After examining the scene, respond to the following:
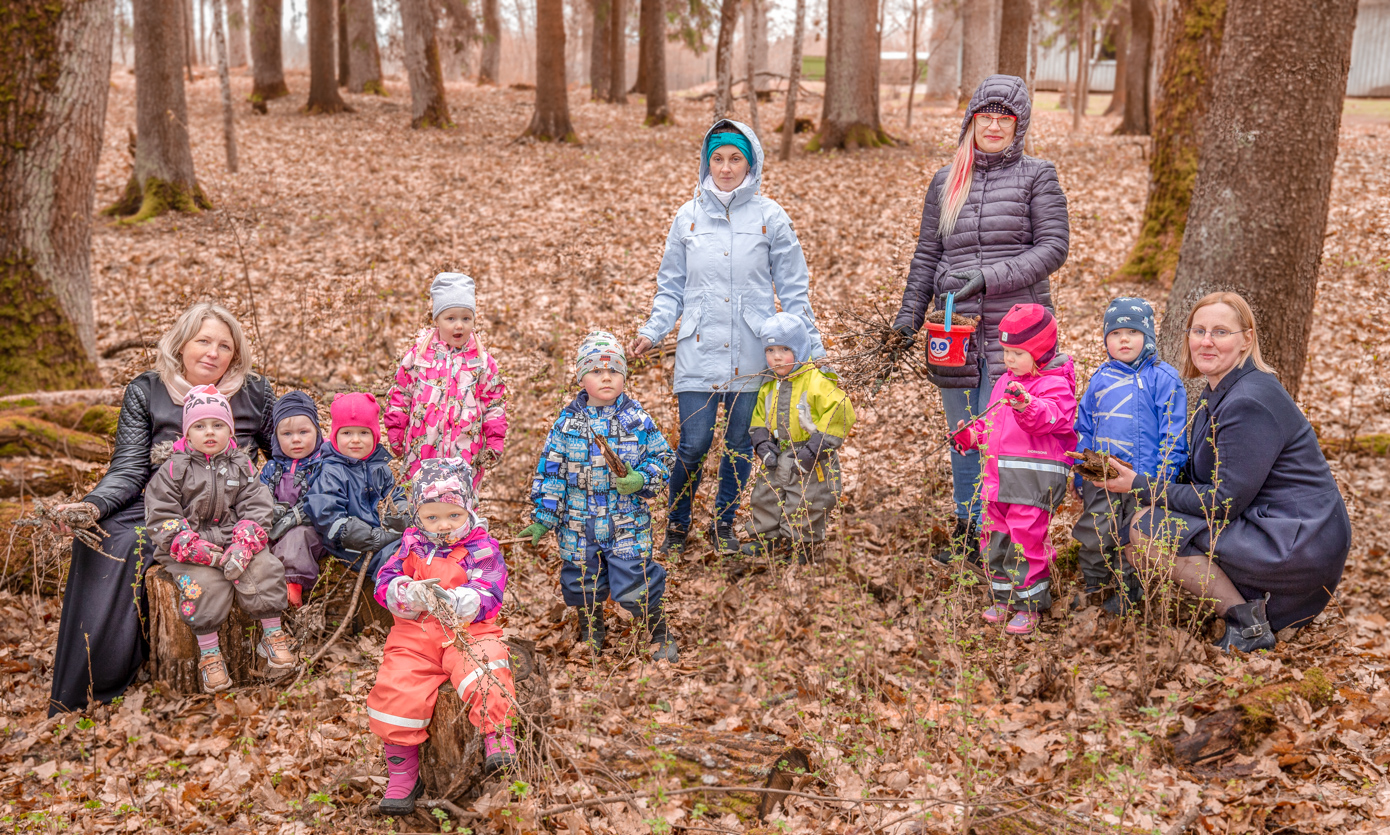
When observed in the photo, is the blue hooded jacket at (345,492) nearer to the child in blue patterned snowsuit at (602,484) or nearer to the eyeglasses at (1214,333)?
the child in blue patterned snowsuit at (602,484)

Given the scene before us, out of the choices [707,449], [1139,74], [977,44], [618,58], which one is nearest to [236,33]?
[618,58]

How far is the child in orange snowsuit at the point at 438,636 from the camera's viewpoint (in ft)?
10.6

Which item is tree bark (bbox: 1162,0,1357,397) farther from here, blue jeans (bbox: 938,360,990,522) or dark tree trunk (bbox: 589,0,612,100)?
dark tree trunk (bbox: 589,0,612,100)

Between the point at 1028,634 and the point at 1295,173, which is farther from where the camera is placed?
the point at 1295,173

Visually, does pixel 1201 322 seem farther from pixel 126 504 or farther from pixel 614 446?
pixel 126 504

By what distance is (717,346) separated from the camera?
4.77 meters

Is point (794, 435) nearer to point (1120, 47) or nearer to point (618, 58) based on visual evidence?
point (618, 58)

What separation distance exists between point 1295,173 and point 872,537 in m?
2.93

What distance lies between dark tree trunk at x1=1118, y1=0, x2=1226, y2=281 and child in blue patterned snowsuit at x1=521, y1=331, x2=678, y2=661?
627 cm

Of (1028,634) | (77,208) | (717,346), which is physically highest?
(77,208)

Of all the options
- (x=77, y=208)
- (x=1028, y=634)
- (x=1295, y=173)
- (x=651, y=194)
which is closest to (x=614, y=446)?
(x=1028, y=634)

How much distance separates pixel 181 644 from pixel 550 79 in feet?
45.5

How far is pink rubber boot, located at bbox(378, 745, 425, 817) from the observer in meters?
3.29

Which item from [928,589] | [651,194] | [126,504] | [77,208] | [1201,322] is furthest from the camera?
[651,194]
